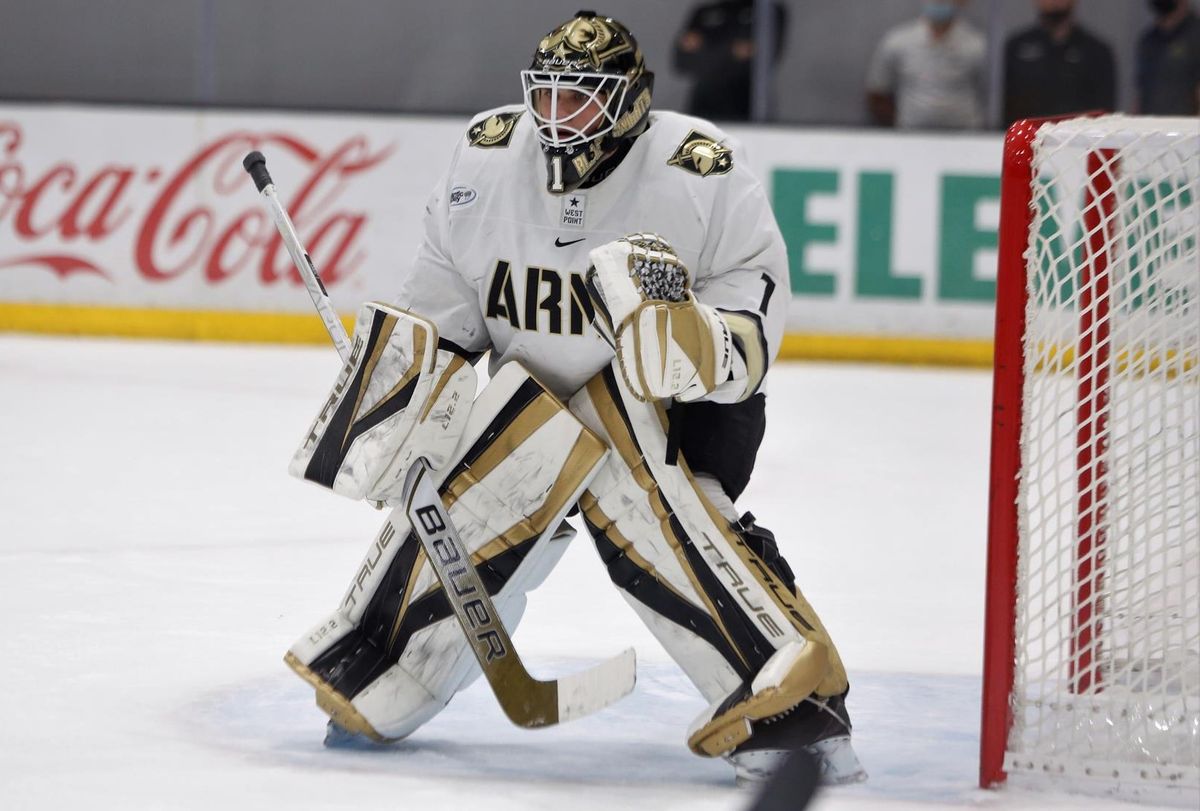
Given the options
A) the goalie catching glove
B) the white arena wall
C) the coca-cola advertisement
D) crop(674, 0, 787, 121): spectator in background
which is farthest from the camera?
crop(674, 0, 787, 121): spectator in background

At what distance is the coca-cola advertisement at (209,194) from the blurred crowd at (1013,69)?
3.87 ft

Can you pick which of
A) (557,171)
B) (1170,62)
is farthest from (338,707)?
(1170,62)

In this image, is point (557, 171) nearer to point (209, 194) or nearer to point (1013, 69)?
point (209, 194)

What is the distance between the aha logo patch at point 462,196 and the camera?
2369 mm

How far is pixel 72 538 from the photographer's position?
3.51m

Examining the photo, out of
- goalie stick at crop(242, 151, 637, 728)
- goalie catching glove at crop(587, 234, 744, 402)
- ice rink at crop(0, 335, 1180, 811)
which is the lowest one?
ice rink at crop(0, 335, 1180, 811)

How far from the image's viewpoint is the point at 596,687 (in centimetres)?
239

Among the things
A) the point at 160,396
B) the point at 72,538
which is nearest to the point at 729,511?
the point at 72,538

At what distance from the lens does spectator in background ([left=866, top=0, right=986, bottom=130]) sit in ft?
20.5

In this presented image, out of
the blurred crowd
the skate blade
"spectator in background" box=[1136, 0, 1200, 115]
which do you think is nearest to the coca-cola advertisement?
the blurred crowd

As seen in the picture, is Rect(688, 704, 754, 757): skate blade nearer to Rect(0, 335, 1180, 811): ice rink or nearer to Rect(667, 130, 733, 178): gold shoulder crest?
Rect(0, 335, 1180, 811): ice rink

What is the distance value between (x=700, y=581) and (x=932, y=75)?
4345mm

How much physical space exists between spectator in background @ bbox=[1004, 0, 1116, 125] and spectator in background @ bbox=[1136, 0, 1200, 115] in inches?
4.4

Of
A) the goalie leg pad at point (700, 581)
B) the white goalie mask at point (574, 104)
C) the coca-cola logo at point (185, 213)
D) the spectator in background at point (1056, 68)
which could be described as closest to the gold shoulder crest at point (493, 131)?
the white goalie mask at point (574, 104)
